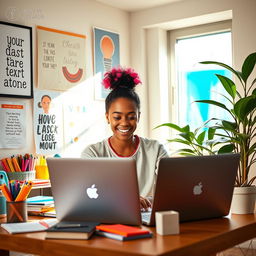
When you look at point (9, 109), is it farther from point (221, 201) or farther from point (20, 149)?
point (221, 201)

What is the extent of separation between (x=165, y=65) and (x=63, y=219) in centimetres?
342

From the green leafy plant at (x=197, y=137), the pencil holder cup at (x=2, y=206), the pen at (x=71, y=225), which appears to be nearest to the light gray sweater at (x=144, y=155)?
the green leafy plant at (x=197, y=137)

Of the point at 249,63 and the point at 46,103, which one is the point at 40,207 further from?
the point at 46,103

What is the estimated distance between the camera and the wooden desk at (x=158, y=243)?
4.75 ft

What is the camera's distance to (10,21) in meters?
3.76

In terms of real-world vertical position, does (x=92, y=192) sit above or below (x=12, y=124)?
below

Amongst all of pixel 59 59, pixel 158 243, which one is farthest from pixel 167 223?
pixel 59 59

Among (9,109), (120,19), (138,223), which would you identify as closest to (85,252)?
(138,223)

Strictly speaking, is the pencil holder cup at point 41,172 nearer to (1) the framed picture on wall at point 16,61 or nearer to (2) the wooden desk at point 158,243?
(1) the framed picture on wall at point 16,61

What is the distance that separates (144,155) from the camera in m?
2.60

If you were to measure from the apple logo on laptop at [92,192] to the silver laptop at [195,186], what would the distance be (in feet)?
0.68

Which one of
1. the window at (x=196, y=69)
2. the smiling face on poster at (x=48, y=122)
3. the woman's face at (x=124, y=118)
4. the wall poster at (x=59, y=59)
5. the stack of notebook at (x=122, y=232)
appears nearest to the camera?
the stack of notebook at (x=122, y=232)

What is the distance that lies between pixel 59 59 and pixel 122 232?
285cm

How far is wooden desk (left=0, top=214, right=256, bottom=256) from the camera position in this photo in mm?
1447
